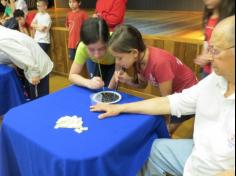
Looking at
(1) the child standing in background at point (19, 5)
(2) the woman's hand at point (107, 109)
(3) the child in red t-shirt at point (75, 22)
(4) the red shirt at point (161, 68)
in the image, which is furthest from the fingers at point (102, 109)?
(1) the child standing in background at point (19, 5)

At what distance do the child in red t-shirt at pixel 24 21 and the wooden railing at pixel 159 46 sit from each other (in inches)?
11.7

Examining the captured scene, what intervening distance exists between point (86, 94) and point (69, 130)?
35cm

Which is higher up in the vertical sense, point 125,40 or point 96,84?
point 125,40

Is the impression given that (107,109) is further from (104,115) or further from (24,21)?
(24,21)

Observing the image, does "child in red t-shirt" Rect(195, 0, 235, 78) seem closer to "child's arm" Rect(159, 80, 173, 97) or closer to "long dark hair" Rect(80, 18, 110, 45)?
"child's arm" Rect(159, 80, 173, 97)

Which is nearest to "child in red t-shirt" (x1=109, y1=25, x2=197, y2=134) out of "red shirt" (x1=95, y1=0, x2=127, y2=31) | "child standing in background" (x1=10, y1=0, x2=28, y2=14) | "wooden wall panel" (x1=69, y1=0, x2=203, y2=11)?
"red shirt" (x1=95, y1=0, x2=127, y2=31)

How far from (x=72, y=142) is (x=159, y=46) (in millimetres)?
1819

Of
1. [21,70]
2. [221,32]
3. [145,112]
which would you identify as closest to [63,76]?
[21,70]

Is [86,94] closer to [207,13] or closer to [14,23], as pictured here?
[207,13]

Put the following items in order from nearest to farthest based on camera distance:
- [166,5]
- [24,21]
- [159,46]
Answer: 1. [159,46]
2. [24,21]
3. [166,5]

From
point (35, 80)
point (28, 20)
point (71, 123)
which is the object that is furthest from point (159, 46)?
point (28, 20)

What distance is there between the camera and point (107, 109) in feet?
3.76

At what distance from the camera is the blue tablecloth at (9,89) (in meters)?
1.85

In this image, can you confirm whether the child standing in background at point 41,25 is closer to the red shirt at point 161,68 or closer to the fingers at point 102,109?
the red shirt at point 161,68
